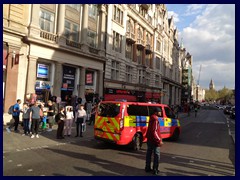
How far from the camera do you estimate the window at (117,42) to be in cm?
2942

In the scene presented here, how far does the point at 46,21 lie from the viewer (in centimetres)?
1988

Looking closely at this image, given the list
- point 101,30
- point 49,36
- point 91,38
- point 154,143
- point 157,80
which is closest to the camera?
point 154,143

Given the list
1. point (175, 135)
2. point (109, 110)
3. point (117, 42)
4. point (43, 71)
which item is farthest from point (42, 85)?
point (117, 42)

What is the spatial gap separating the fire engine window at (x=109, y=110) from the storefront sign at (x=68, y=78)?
1167 cm

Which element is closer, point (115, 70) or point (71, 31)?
point (71, 31)

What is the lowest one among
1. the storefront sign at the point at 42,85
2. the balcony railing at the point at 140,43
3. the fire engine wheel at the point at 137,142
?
the fire engine wheel at the point at 137,142

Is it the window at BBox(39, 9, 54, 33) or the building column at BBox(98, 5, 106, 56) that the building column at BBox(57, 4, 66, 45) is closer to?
the window at BBox(39, 9, 54, 33)

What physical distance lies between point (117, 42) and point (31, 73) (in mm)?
14338

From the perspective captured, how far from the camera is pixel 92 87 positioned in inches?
1016

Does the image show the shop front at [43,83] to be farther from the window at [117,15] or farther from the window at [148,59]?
the window at [148,59]

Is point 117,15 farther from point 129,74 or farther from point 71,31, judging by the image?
point 71,31

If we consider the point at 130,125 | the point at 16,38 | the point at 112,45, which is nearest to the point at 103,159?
the point at 130,125

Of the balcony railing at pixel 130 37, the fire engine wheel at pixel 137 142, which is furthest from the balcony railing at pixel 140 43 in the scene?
the fire engine wheel at pixel 137 142
